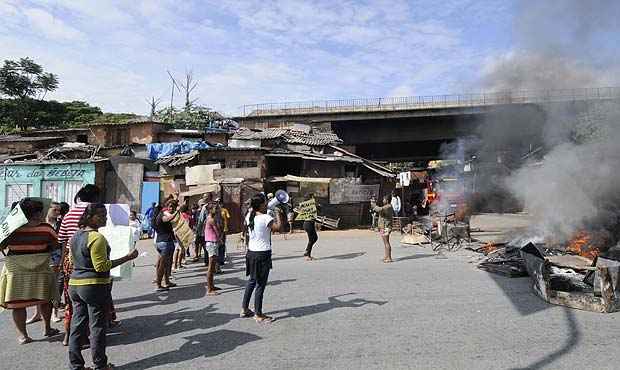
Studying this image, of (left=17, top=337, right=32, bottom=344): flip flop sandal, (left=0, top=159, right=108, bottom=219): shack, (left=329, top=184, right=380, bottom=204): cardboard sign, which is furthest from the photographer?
(left=329, top=184, right=380, bottom=204): cardboard sign

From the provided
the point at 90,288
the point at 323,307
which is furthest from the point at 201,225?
the point at 90,288

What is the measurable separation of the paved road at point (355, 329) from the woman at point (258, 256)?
0.23 metres

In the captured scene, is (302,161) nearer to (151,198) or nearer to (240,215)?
(240,215)

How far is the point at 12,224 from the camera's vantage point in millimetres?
4516

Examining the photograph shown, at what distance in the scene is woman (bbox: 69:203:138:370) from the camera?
3.84 meters

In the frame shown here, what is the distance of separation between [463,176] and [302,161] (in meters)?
13.3

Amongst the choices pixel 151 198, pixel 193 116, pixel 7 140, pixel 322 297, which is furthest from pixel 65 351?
pixel 193 116

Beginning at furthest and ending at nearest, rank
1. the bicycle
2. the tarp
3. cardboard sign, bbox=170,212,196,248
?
1. the tarp
2. the bicycle
3. cardboard sign, bbox=170,212,196,248

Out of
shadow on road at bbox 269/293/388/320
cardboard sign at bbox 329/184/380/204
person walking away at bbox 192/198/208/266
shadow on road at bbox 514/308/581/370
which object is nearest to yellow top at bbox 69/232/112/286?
shadow on road at bbox 269/293/388/320

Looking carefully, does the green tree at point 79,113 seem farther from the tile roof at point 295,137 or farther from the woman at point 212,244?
the woman at point 212,244

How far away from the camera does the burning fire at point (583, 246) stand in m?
9.28

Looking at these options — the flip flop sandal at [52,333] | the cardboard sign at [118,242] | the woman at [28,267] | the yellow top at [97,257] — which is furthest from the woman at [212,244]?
the yellow top at [97,257]

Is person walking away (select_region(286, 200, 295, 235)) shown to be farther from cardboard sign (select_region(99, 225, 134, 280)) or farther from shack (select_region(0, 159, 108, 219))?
cardboard sign (select_region(99, 225, 134, 280))

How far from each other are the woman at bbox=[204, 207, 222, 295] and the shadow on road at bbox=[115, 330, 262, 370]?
6.33ft
